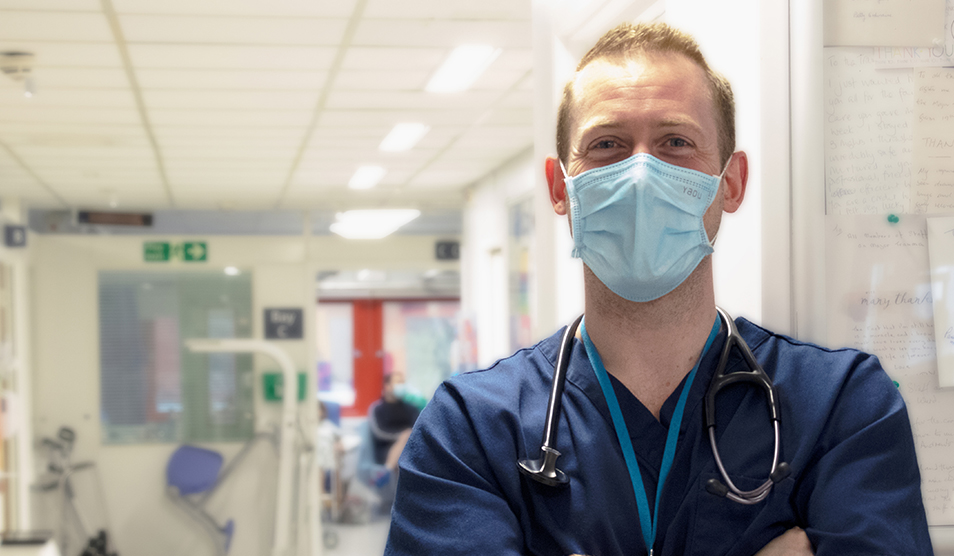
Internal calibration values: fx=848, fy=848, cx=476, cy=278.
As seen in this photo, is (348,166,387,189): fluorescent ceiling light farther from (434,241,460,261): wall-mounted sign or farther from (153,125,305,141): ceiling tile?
(434,241,460,261): wall-mounted sign

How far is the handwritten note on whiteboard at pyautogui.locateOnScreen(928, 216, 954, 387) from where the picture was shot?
1.48 meters

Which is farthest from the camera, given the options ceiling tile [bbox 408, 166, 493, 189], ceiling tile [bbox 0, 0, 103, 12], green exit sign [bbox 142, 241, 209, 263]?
green exit sign [bbox 142, 241, 209, 263]

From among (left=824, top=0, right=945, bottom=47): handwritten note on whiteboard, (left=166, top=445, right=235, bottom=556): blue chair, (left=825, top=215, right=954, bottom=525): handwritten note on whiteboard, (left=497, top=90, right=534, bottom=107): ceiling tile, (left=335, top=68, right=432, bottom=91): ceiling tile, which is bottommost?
(left=166, top=445, right=235, bottom=556): blue chair

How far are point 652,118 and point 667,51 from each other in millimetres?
122

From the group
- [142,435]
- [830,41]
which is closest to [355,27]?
[830,41]

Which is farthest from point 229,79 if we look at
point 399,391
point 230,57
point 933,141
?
point 399,391

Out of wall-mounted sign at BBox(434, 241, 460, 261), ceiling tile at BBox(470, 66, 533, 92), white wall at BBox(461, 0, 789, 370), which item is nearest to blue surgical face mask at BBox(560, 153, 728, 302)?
white wall at BBox(461, 0, 789, 370)

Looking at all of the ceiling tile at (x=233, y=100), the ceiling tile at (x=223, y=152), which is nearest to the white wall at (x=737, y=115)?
the ceiling tile at (x=233, y=100)

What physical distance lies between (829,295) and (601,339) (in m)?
0.48

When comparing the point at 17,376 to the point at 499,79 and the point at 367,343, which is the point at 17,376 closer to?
the point at 499,79

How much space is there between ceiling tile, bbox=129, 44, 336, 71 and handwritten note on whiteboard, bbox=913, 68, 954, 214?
2341 millimetres

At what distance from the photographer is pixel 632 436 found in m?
1.20

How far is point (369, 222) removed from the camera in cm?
771

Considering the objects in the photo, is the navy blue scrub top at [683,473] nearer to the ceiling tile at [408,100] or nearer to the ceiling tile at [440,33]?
the ceiling tile at [440,33]
